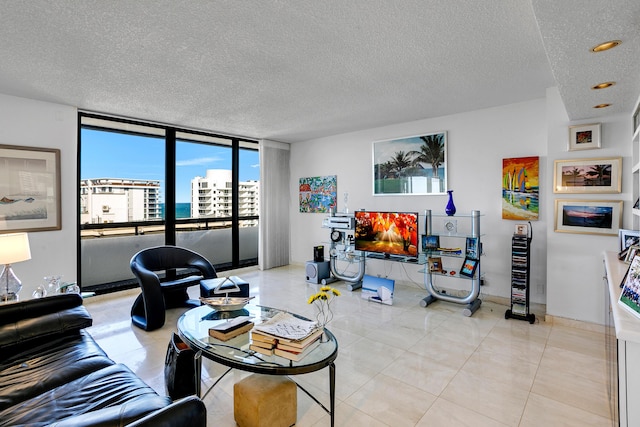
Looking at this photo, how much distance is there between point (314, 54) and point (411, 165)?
9.35 feet

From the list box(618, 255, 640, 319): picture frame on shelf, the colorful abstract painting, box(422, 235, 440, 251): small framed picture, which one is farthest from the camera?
the colorful abstract painting

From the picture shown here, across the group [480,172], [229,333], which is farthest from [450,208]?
[229,333]

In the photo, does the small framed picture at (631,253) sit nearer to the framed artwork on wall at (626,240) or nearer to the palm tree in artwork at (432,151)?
the framed artwork on wall at (626,240)

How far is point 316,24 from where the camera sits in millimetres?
→ 2258

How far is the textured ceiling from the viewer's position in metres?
2.01

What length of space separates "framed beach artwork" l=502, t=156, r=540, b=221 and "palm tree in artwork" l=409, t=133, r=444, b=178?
87cm

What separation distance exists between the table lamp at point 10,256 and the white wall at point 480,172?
4372 millimetres

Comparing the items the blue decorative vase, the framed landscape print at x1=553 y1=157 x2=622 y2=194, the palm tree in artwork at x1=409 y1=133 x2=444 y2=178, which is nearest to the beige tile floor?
the blue decorative vase

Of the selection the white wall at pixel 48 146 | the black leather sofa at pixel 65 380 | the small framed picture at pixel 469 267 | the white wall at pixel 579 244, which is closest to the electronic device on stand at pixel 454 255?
the small framed picture at pixel 469 267

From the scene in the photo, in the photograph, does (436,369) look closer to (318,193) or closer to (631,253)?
(631,253)

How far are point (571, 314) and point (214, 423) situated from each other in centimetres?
367

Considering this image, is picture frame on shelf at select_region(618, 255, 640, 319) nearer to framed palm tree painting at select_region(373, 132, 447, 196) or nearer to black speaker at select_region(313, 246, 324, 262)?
framed palm tree painting at select_region(373, 132, 447, 196)

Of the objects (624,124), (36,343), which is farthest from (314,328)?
(624,124)

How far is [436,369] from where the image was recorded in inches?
104
